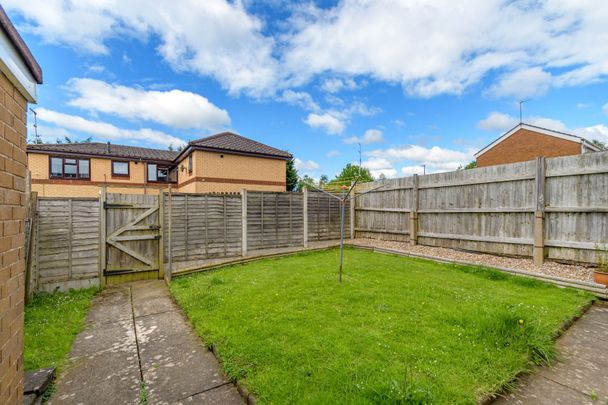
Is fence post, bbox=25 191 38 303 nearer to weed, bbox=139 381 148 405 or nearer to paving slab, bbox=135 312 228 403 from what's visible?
paving slab, bbox=135 312 228 403

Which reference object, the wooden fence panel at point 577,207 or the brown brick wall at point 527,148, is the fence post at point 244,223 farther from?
the brown brick wall at point 527,148

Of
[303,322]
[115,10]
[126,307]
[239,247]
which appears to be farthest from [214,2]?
[303,322]

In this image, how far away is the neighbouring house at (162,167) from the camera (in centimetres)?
1512

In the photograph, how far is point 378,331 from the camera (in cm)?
299

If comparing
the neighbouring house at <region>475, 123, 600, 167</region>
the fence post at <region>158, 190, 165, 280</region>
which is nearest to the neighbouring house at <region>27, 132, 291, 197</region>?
the fence post at <region>158, 190, 165, 280</region>

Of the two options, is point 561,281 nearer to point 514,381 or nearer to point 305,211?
point 514,381

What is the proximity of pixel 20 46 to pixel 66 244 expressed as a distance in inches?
213

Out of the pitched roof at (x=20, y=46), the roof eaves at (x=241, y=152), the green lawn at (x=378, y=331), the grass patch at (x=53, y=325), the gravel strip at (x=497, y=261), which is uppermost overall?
the roof eaves at (x=241, y=152)

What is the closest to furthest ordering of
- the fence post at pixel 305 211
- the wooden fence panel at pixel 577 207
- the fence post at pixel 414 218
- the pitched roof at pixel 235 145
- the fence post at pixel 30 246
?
the fence post at pixel 30 246
the wooden fence panel at pixel 577 207
the fence post at pixel 414 218
the fence post at pixel 305 211
the pitched roof at pixel 235 145

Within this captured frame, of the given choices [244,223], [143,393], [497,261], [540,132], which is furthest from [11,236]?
[540,132]

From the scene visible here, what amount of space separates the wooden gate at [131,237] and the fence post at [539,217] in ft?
28.4

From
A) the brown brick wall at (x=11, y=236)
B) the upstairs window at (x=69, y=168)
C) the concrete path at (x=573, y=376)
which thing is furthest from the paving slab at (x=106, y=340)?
the upstairs window at (x=69, y=168)

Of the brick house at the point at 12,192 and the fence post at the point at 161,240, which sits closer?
the brick house at the point at 12,192

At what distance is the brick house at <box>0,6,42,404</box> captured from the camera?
1349 mm
